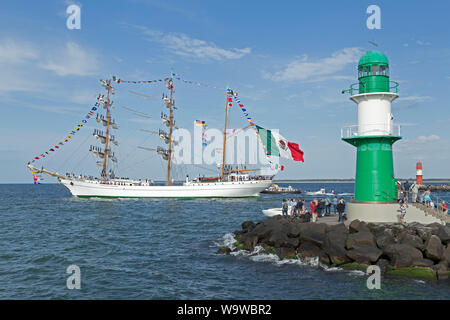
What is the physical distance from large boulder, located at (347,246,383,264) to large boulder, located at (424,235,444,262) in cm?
169

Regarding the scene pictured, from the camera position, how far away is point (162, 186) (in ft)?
207

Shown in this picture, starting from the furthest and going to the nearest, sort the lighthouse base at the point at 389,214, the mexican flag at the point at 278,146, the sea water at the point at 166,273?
the mexican flag at the point at 278,146
the lighthouse base at the point at 389,214
the sea water at the point at 166,273

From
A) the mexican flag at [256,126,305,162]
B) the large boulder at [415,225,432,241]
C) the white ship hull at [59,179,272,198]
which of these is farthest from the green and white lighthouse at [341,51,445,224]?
the white ship hull at [59,179,272,198]

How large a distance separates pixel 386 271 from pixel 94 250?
14.3 metres

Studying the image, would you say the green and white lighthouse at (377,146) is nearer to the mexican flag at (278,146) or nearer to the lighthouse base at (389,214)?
the lighthouse base at (389,214)

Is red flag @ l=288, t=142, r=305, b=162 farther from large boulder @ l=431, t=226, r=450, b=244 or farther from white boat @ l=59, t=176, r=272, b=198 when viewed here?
large boulder @ l=431, t=226, r=450, b=244

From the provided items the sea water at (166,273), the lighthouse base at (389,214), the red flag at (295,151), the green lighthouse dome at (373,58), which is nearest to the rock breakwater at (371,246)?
the sea water at (166,273)

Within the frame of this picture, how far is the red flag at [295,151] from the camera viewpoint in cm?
4483

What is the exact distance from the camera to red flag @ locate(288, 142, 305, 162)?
44.8m

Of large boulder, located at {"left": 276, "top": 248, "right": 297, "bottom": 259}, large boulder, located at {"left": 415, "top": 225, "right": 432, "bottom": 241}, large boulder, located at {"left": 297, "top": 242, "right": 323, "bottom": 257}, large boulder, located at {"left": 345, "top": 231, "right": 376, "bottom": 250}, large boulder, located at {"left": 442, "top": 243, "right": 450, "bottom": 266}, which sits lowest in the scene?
large boulder, located at {"left": 276, "top": 248, "right": 297, "bottom": 259}

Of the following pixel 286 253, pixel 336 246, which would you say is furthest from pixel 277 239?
pixel 336 246

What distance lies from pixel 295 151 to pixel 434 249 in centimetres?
3263

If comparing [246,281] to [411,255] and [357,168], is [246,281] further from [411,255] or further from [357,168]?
[357,168]

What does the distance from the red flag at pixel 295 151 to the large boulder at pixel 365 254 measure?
30.2 m
